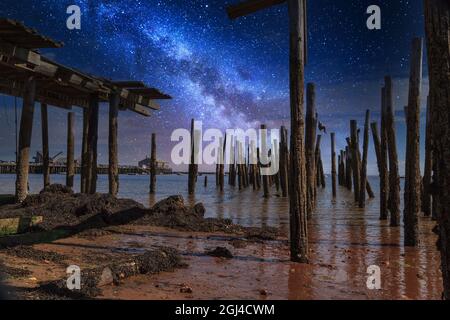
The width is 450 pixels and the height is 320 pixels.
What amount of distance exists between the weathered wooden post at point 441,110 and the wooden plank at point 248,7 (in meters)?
4.51

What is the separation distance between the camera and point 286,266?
6.75m

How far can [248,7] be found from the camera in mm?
7992

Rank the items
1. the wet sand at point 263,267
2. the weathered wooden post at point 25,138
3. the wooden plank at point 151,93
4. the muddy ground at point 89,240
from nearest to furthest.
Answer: the muddy ground at point 89,240 → the wet sand at point 263,267 → the weathered wooden post at point 25,138 → the wooden plank at point 151,93

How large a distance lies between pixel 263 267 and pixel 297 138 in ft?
7.38

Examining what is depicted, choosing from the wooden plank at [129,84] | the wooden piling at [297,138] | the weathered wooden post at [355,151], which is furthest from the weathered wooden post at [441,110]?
the weathered wooden post at [355,151]

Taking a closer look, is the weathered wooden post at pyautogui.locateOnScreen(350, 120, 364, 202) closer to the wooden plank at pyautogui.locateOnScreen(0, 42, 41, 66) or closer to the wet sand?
the wet sand

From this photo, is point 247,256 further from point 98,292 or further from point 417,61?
point 417,61

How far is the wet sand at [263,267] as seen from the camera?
526cm

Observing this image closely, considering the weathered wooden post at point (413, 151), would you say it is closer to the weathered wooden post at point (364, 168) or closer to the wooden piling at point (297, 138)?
the wooden piling at point (297, 138)

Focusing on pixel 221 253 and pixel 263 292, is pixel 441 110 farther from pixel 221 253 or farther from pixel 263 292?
pixel 221 253

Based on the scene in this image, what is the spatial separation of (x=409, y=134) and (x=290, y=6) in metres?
4.31

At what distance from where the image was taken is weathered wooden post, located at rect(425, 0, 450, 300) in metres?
3.53

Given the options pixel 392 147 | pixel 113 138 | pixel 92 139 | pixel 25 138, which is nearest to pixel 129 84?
pixel 113 138
